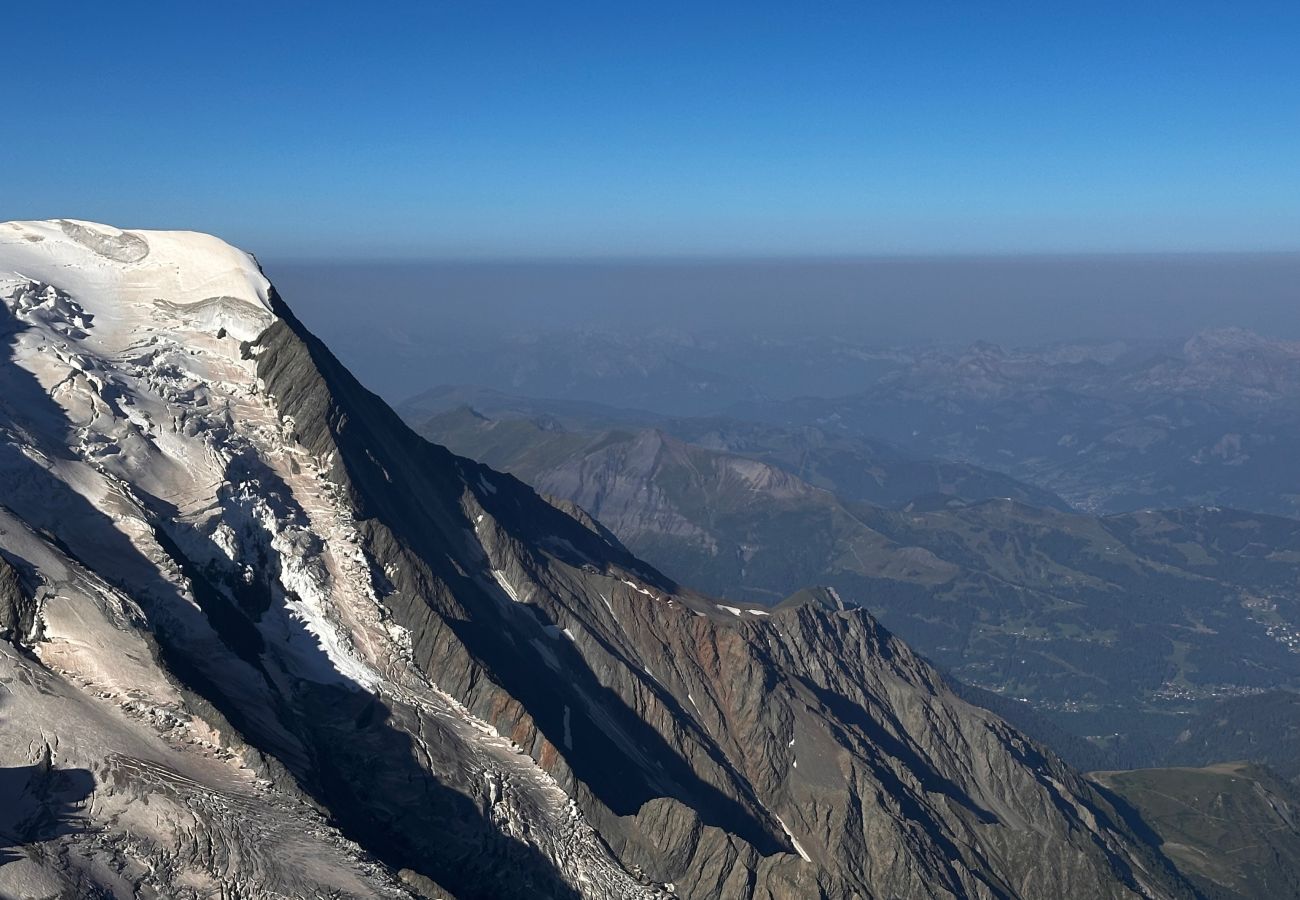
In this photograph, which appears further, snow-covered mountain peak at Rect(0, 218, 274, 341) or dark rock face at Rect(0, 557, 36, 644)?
snow-covered mountain peak at Rect(0, 218, 274, 341)

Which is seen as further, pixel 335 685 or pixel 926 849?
pixel 926 849

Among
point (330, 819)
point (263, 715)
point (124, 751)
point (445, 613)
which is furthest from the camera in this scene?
point (445, 613)

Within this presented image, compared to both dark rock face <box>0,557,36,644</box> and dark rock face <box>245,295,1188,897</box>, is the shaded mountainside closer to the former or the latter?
dark rock face <box>0,557,36,644</box>

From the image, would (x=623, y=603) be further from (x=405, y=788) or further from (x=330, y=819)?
(x=330, y=819)

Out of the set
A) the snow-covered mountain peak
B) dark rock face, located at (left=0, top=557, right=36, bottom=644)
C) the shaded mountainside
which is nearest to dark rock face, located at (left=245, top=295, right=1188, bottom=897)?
the shaded mountainside

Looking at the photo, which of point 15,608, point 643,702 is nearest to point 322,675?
point 15,608

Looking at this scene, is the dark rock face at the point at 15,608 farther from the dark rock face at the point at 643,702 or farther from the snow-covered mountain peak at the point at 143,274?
the snow-covered mountain peak at the point at 143,274

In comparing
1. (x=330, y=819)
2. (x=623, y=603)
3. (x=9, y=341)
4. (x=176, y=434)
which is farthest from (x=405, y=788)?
(x=623, y=603)
